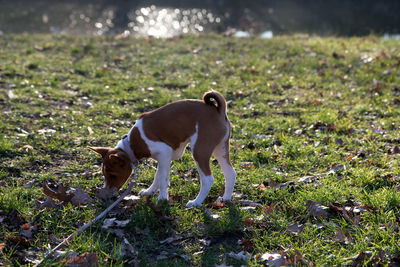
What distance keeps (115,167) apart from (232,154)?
1.92 m

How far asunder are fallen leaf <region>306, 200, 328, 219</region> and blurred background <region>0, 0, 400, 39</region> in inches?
407

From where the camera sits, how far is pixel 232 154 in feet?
18.6

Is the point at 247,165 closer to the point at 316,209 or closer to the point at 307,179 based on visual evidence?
the point at 307,179

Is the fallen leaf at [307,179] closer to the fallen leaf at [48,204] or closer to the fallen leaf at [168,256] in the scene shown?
the fallen leaf at [168,256]

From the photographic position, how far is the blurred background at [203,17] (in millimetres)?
16188

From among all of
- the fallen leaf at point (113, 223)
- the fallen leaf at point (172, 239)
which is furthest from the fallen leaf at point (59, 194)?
the fallen leaf at point (172, 239)

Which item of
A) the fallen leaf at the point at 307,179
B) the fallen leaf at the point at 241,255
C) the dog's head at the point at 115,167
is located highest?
the dog's head at the point at 115,167

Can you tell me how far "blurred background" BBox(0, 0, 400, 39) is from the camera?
1619cm

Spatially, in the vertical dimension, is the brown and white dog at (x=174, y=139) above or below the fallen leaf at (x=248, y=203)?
above

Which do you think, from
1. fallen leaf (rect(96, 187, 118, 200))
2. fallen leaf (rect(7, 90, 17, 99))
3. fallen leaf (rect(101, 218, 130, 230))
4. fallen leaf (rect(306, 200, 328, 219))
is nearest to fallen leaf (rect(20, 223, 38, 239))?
fallen leaf (rect(101, 218, 130, 230))

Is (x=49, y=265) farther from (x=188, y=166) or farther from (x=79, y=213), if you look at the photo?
(x=188, y=166)

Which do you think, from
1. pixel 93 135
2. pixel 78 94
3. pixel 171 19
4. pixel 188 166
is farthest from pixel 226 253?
pixel 171 19

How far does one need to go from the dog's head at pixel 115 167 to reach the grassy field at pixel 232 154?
26 cm

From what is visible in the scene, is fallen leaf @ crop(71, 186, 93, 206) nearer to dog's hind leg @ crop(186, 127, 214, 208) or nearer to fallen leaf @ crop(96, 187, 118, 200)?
fallen leaf @ crop(96, 187, 118, 200)
